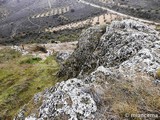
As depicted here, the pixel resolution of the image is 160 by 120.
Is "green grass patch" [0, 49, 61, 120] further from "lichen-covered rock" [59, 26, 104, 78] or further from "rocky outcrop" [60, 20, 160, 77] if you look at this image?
"rocky outcrop" [60, 20, 160, 77]

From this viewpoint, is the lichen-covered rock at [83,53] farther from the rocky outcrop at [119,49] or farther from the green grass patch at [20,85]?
the green grass patch at [20,85]

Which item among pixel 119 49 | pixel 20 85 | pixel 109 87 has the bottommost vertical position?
pixel 20 85

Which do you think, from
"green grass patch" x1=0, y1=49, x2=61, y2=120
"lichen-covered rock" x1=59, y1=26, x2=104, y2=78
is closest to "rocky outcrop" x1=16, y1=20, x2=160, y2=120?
"lichen-covered rock" x1=59, y1=26, x2=104, y2=78

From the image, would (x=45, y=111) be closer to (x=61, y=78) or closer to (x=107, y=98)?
(x=107, y=98)

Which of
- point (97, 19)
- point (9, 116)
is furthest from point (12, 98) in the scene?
point (97, 19)

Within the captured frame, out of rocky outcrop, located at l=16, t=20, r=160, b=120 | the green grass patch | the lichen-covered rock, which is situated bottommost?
the green grass patch

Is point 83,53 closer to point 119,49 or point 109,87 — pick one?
point 119,49

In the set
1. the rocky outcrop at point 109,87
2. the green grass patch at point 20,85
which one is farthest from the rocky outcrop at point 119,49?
the green grass patch at point 20,85

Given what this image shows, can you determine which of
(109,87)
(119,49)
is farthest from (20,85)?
(109,87)

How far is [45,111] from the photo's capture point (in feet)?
40.3

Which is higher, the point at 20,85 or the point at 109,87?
the point at 109,87

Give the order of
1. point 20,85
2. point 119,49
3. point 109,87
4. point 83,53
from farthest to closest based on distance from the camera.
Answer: point 20,85 < point 83,53 < point 119,49 < point 109,87

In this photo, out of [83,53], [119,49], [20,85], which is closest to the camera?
[119,49]

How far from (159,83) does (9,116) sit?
13482 millimetres
